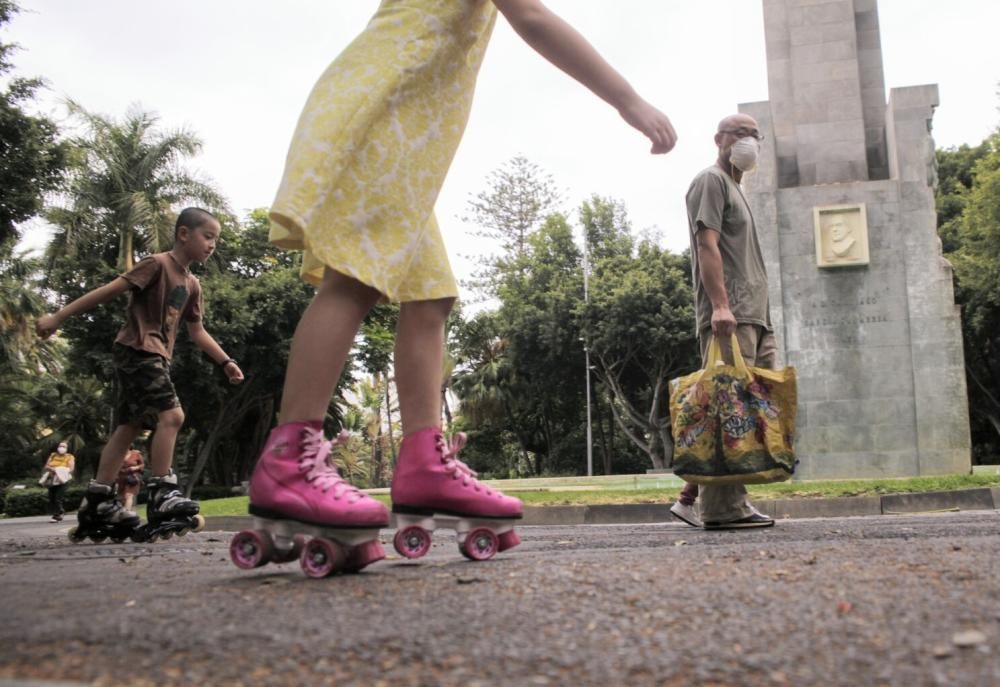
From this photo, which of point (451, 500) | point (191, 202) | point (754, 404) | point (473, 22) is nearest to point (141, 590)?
point (451, 500)

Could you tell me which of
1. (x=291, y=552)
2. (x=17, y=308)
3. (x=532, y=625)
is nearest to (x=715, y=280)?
(x=291, y=552)

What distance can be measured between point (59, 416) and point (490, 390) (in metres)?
19.2

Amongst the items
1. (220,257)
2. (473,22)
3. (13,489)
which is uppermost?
(220,257)

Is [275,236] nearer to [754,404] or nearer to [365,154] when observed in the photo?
[365,154]

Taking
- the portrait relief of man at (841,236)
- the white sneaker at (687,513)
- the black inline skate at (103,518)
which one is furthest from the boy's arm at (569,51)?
the portrait relief of man at (841,236)

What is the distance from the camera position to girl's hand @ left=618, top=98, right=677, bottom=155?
290 centimetres

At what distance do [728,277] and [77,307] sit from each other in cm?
383

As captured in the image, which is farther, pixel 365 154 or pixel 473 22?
pixel 473 22

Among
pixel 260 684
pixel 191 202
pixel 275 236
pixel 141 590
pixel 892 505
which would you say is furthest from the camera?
pixel 191 202

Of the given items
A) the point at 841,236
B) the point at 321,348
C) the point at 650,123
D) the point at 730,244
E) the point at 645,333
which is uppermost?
the point at 645,333

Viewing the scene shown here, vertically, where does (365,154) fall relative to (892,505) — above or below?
above

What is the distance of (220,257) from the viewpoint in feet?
116

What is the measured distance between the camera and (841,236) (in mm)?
15195

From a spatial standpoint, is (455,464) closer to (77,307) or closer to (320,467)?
(320,467)
